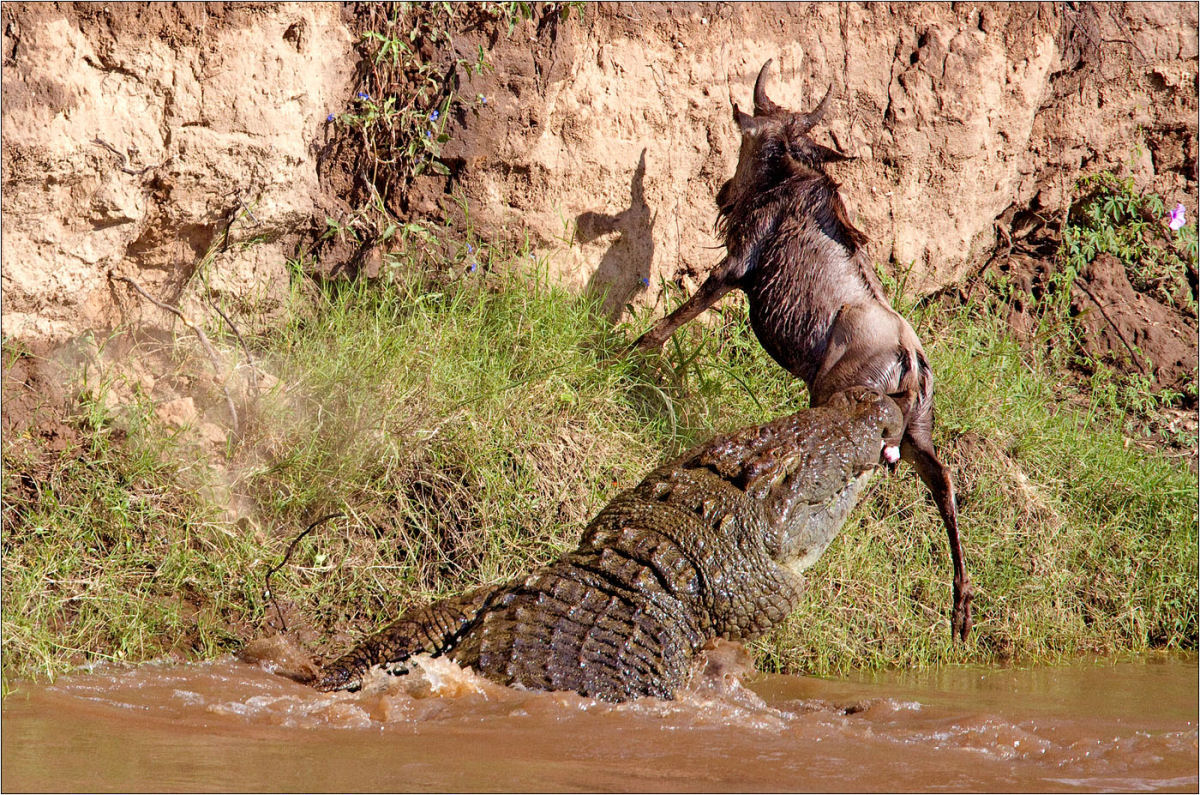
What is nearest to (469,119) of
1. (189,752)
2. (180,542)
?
(180,542)

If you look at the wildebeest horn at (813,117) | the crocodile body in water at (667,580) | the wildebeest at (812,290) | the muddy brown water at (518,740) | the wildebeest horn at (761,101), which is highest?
the wildebeest horn at (761,101)

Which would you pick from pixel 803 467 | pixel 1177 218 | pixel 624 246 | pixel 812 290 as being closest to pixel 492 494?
pixel 803 467

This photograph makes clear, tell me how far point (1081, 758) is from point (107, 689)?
2.71 metres

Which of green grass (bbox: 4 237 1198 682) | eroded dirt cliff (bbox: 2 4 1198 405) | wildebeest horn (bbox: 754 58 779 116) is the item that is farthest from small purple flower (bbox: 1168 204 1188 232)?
wildebeest horn (bbox: 754 58 779 116)

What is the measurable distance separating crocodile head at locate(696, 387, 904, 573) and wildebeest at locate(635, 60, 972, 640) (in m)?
0.48

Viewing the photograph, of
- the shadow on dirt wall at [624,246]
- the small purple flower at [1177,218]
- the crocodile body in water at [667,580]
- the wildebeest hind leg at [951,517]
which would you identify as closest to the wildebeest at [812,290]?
the wildebeest hind leg at [951,517]

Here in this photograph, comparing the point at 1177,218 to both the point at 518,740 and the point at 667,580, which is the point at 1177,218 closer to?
the point at 667,580

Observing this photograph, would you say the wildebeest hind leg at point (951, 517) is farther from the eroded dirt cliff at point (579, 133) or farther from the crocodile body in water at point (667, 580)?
the eroded dirt cliff at point (579, 133)

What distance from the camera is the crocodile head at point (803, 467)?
3529mm

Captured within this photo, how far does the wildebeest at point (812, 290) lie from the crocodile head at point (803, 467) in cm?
48

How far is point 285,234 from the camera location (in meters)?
4.98

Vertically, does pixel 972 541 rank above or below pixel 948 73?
below

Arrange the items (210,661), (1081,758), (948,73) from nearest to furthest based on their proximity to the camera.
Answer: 1. (1081,758)
2. (210,661)
3. (948,73)

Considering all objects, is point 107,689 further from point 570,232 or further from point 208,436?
point 570,232
